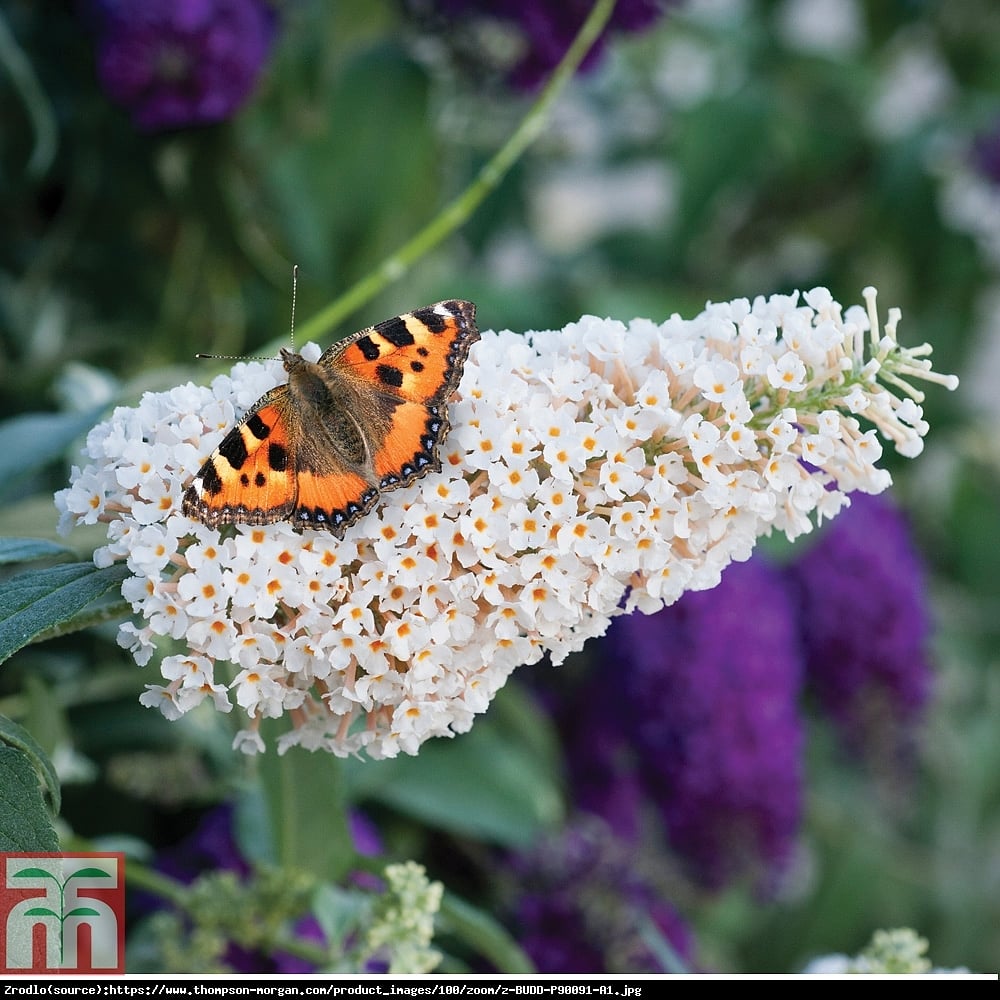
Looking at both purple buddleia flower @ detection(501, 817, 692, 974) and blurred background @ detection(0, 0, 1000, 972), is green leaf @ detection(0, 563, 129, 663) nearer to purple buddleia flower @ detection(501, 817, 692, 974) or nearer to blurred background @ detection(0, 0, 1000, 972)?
blurred background @ detection(0, 0, 1000, 972)

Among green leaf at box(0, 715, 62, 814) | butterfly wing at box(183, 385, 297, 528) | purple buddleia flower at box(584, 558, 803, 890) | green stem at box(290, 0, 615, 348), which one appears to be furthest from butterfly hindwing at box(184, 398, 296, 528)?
purple buddleia flower at box(584, 558, 803, 890)

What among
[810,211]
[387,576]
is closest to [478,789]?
[387,576]

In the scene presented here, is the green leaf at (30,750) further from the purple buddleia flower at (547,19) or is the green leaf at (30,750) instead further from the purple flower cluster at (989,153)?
the purple flower cluster at (989,153)

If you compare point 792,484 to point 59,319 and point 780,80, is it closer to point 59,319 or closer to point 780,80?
point 59,319

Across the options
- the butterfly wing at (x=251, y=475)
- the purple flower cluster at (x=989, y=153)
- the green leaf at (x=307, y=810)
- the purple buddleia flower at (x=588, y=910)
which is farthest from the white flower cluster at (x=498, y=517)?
the purple flower cluster at (x=989, y=153)

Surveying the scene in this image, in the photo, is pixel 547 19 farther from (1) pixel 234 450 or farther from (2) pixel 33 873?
(2) pixel 33 873

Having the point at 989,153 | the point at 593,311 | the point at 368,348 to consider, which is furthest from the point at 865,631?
the point at 368,348
